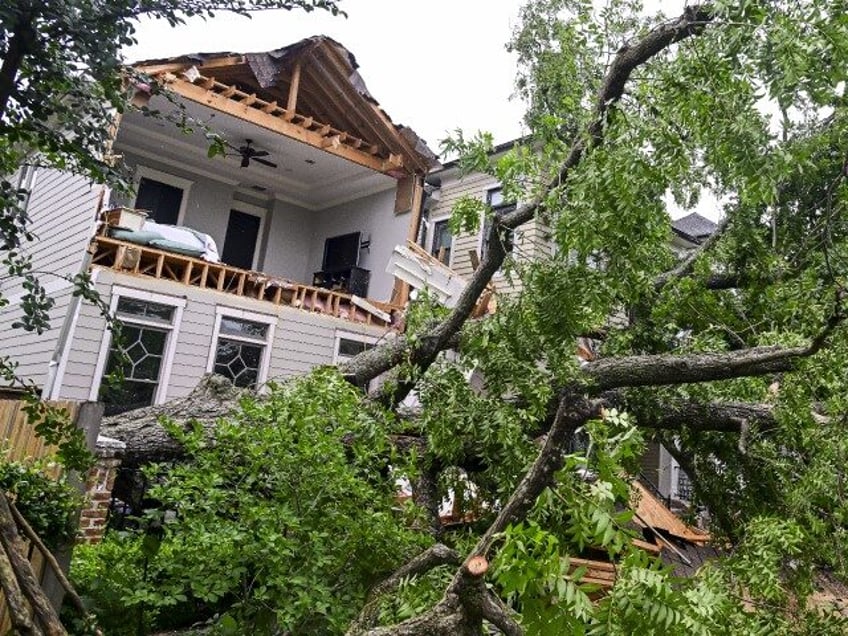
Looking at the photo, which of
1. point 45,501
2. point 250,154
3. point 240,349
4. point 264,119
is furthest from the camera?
point 250,154

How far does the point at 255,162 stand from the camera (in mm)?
12164

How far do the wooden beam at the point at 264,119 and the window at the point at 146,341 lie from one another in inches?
128

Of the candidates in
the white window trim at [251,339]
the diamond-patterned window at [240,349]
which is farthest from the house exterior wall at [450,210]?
the diamond-patterned window at [240,349]

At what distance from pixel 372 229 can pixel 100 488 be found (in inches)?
338

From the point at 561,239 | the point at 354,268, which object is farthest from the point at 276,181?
the point at 561,239

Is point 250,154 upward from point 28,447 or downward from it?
upward

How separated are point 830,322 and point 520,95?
29.6ft

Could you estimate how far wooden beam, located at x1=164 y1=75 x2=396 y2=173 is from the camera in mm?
9555

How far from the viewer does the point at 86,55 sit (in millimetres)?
2816

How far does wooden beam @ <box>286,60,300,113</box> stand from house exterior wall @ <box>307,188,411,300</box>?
106 inches

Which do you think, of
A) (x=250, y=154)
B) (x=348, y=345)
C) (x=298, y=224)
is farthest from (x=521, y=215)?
(x=298, y=224)

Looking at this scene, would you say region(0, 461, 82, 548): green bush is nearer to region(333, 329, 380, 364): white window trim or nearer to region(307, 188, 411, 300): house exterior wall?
region(333, 329, 380, 364): white window trim

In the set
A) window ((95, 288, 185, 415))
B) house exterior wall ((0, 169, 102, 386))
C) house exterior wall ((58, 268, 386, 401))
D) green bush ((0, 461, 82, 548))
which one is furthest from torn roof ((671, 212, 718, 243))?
green bush ((0, 461, 82, 548))

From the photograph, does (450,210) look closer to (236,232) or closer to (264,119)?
(264,119)
